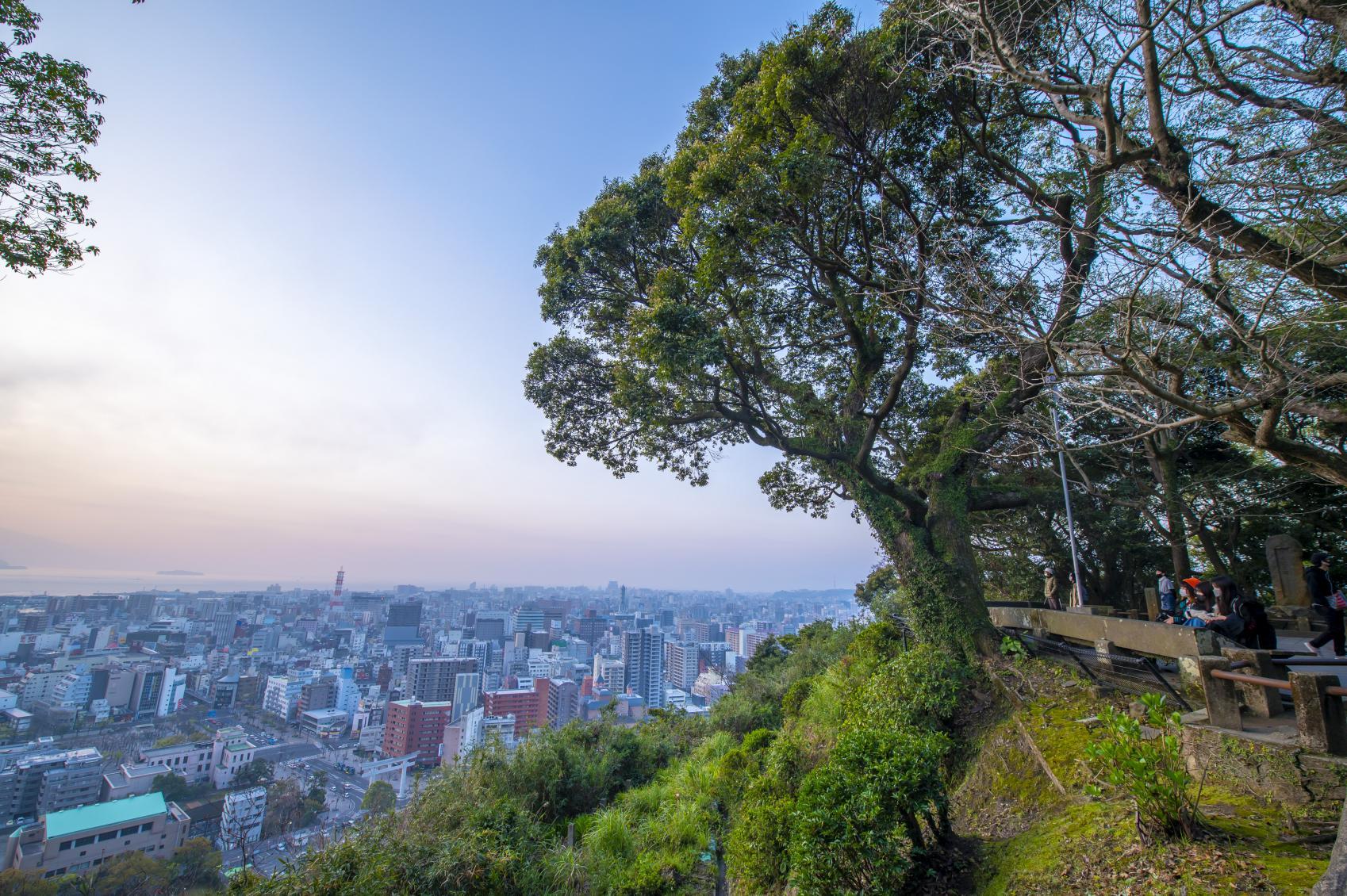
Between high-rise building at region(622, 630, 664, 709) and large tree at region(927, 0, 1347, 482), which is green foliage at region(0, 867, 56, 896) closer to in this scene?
large tree at region(927, 0, 1347, 482)

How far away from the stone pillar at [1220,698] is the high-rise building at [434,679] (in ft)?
130

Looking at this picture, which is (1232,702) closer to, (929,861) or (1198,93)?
(929,861)

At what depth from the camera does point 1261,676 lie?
4.16 m

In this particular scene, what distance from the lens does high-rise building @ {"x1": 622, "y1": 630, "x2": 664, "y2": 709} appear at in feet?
165

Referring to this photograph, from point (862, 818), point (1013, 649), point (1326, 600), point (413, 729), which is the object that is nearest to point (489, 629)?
point (413, 729)

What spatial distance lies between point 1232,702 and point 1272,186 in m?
4.45

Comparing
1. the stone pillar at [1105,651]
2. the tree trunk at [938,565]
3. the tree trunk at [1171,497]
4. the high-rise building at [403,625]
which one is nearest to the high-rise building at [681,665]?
the high-rise building at [403,625]

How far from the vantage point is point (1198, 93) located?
229 inches

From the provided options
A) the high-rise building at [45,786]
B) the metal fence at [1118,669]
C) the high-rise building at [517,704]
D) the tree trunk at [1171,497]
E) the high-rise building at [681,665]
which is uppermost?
the tree trunk at [1171,497]

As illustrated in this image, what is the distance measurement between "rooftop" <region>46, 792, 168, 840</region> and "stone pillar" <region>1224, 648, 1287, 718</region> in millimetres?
17658

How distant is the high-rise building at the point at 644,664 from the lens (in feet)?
165

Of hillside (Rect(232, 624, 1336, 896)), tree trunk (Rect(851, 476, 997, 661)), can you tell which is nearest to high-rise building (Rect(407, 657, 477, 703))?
hillside (Rect(232, 624, 1336, 896))

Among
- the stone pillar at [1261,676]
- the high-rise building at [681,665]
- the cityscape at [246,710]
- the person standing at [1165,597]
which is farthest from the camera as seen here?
Result: the high-rise building at [681,665]

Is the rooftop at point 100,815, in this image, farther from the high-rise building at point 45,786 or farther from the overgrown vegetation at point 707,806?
the overgrown vegetation at point 707,806
